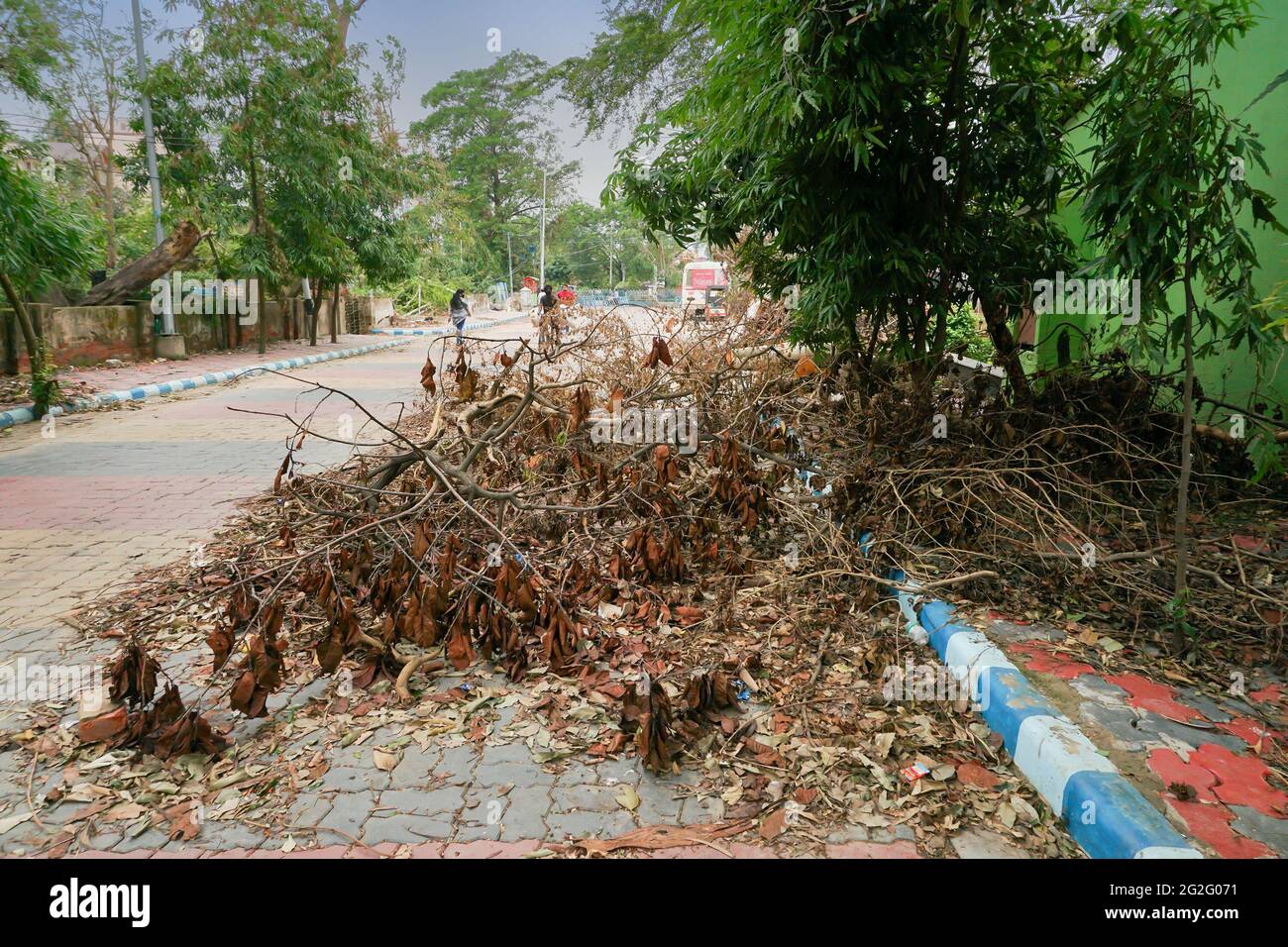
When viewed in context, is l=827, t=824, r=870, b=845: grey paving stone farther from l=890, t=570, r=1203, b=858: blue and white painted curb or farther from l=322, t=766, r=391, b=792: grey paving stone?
l=322, t=766, r=391, b=792: grey paving stone

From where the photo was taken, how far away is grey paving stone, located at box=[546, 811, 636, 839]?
2658mm

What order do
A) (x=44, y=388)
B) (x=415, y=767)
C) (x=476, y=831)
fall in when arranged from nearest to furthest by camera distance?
(x=476, y=831)
(x=415, y=767)
(x=44, y=388)

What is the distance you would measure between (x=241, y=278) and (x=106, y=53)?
9.68m

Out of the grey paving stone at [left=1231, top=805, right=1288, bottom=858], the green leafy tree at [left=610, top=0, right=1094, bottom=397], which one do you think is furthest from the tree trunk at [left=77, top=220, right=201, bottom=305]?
the grey paving stone at [left=1231, top=805, right=1288, bottom=858]

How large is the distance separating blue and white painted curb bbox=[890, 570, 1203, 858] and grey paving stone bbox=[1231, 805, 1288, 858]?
231mm

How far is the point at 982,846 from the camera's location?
2578 millimetres

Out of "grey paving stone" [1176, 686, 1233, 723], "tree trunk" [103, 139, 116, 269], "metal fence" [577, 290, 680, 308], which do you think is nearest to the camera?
"grey paving stone" [1176, 686, 1233, 723]

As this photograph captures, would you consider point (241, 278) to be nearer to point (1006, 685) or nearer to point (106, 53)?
point (106, 53)

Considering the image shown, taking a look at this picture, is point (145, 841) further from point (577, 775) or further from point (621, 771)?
point (621, 771)

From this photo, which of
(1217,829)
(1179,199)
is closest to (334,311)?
(1179,199)

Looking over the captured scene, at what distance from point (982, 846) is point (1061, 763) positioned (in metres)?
0.41

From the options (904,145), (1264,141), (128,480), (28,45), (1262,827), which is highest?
(28,45)

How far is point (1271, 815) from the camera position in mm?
2480

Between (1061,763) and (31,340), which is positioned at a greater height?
(31,340)
